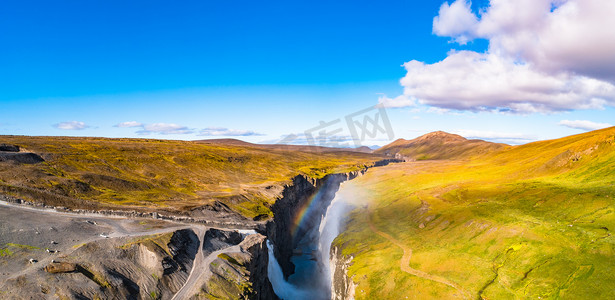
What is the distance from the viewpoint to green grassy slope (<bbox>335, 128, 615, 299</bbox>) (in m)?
57.7

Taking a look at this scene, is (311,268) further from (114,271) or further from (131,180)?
(131,180)

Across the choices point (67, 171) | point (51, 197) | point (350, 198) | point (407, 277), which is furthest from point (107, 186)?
point (350, 198)

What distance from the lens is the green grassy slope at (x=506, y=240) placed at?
57.7 meters

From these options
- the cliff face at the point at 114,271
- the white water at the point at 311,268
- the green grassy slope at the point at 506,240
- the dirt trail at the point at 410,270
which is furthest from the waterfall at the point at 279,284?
the dirt trail at the point at 410,270

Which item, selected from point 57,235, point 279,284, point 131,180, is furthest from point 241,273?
point 131,180

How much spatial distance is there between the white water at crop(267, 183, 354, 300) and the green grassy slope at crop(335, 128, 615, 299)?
10291mm

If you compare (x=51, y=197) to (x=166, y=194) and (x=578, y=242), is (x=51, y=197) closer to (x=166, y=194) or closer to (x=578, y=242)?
(x=166, y=194)

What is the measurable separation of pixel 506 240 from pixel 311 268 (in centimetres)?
5911

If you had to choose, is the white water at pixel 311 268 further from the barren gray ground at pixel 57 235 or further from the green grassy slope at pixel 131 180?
the barren gray ground at pixel 57 235

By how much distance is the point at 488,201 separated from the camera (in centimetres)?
10419

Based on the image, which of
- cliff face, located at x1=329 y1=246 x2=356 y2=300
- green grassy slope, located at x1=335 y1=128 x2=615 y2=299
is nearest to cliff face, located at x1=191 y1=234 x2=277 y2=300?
cliff face, located at x1=329 y1=246 x2=356 y2=300

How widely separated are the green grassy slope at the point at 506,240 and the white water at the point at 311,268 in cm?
1029

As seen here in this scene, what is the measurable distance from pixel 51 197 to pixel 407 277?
298 ft

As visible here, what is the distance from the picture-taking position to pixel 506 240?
246 ft
